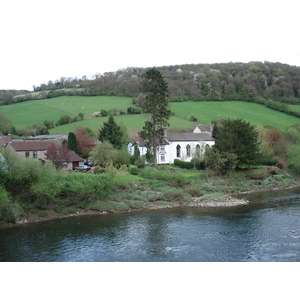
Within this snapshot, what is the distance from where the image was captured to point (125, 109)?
7200cm

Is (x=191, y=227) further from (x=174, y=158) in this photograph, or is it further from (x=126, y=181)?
(x=174, y=158)

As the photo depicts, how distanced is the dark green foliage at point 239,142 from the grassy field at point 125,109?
2509cm

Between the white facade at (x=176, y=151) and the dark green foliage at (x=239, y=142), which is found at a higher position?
the dark green foliage at (x=239, y=142)

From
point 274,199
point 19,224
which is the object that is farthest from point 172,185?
point 19,224

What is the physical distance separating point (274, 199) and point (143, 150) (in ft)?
71.4

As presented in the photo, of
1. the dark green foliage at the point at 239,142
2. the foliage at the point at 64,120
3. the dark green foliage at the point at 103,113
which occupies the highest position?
the dark green foliage at the point at 103,113

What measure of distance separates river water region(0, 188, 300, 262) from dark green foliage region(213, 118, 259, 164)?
40.5 ft

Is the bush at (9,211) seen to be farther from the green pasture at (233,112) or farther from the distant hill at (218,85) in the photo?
the distant hill at (218,85)

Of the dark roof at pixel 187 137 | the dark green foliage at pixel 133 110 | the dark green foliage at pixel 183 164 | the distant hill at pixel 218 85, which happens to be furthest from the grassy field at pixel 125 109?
the dark green foliage at pixel 183 164

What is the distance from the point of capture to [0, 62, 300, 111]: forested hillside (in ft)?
260

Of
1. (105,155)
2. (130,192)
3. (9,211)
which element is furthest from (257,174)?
(9,211)

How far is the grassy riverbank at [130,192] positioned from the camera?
24.5 m

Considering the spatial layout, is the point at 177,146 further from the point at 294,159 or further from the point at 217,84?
the point at 217,84

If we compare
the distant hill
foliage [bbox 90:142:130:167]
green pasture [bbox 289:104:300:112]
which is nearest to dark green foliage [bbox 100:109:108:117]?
the distant hill
